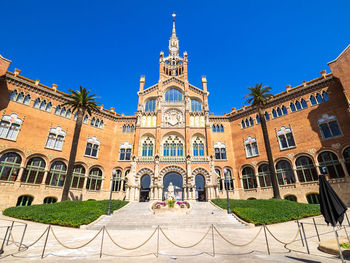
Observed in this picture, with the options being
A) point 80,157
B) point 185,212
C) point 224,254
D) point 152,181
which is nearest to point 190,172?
point 152,181

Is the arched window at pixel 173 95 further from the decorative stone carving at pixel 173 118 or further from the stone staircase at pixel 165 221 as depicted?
the stone staircase at pixel 165 221

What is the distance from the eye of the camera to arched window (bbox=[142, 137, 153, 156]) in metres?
30.6

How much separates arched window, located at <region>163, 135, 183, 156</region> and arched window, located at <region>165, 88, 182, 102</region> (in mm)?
7779

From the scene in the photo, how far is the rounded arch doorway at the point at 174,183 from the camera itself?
91.9ft

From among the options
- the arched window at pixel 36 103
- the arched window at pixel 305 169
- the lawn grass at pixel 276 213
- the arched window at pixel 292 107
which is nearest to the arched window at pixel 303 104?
the arched window at pixel 292 107

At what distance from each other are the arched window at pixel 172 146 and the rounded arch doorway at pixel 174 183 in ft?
11.3

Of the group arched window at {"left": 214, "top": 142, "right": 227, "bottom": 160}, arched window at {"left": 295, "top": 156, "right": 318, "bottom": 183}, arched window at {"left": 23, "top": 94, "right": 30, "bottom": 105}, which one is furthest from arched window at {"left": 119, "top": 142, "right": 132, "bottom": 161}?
arched window at {"left": 295, "top": 156, "right": 318, "bottom": 183}

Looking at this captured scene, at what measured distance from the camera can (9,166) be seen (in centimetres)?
2166

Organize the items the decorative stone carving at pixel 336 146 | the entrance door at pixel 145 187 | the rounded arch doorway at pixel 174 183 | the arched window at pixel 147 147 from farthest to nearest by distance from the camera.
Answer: the arched window at pixel 147 147
the entrance door at pixel 145 187
the rounded arch doorway at pixel 174 183
the decorative stone carving at pixel 336 146

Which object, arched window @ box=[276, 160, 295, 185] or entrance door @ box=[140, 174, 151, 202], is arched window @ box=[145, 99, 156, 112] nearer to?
entrance door @ box=[140, 174, 151, 202]

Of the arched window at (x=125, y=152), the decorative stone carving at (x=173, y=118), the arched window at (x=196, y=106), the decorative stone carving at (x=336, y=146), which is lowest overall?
the decorative stone carving at (x=336, y=146)

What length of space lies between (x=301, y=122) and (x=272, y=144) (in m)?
4.93

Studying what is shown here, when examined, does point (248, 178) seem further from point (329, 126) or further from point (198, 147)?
point (329, 126)

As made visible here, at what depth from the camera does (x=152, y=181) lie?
27.9 meters
